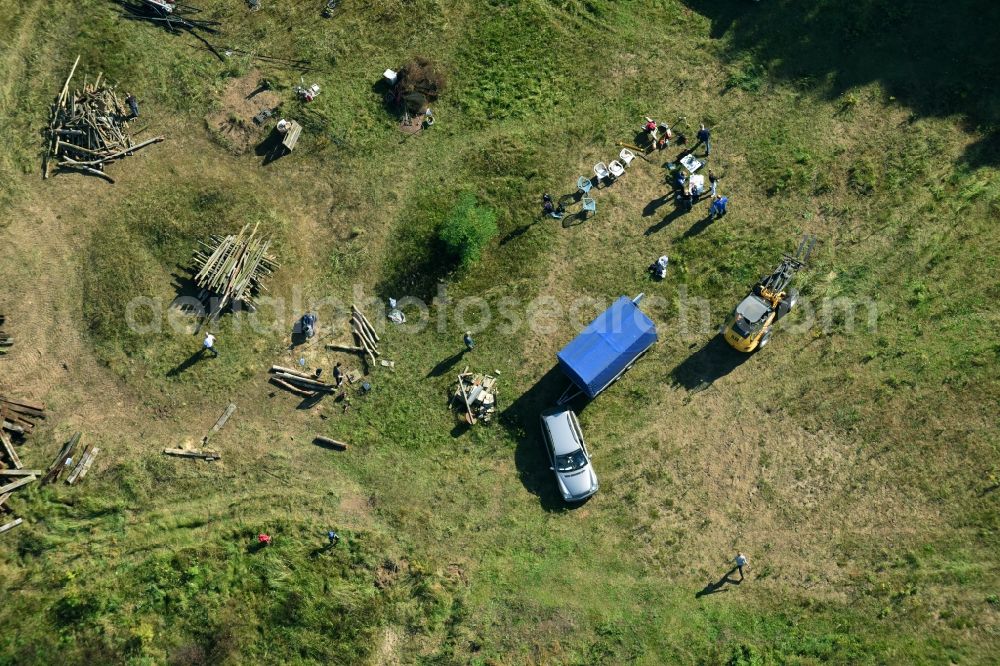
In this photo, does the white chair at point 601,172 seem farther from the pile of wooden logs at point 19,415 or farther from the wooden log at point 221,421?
the pile of wooden logs at point 19,415

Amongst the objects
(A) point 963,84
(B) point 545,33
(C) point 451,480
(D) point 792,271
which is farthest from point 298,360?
(A) point 963,84

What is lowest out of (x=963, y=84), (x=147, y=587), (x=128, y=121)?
(x=147, y=587)

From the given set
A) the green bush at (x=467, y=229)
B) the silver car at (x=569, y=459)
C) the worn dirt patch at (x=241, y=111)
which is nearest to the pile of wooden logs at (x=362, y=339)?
the green bush at (x=467, y=229)

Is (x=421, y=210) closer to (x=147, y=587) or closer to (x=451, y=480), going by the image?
(x=451, y=480)

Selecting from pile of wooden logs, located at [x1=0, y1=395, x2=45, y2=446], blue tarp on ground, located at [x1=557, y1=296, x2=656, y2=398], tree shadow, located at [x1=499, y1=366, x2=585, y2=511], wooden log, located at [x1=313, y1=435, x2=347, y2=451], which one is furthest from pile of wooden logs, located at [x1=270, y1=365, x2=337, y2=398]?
blue tarp on ground, located at [x1=557, y1=296, x2=656, y2=398]

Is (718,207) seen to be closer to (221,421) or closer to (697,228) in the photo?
(697,228)

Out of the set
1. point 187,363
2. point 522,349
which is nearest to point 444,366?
point 522,349
